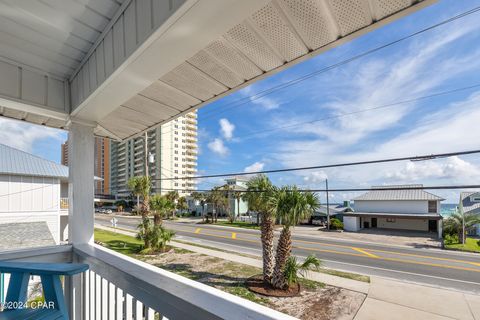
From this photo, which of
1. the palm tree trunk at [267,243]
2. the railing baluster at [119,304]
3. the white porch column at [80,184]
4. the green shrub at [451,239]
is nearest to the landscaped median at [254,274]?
A: the palm tree trunk at [267,243]

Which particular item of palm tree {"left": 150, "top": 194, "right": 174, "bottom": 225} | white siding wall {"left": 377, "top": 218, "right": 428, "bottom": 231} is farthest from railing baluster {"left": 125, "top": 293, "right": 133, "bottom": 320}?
white siding wall {"left": 377, "top": 218, "right": 428, "bottom": 231}

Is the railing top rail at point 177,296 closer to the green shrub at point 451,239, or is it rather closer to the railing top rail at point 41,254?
the railing top rail at point 41,254

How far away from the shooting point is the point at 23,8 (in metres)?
1.56

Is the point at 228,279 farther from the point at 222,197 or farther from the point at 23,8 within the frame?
the point at 222,197

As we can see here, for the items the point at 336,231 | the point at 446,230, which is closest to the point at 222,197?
the point at 336,231

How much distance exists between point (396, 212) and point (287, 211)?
2009cm

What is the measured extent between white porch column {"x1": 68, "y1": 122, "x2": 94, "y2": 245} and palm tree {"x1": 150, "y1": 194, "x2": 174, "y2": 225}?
11.9 meters

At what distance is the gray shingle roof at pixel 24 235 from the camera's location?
322 inches

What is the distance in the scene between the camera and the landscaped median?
22.3ft

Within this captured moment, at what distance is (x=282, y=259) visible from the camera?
827 cm

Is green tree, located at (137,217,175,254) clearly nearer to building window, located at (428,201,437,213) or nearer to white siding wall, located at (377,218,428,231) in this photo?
white siding wall, located at (377,218,428,231)

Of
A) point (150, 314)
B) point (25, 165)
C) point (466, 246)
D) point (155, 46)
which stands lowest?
point (466, 246)

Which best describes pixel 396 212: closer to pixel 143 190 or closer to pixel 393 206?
pixel 393 206

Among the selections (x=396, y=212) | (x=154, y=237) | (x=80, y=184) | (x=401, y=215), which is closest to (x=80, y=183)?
(x=80, y=184)
